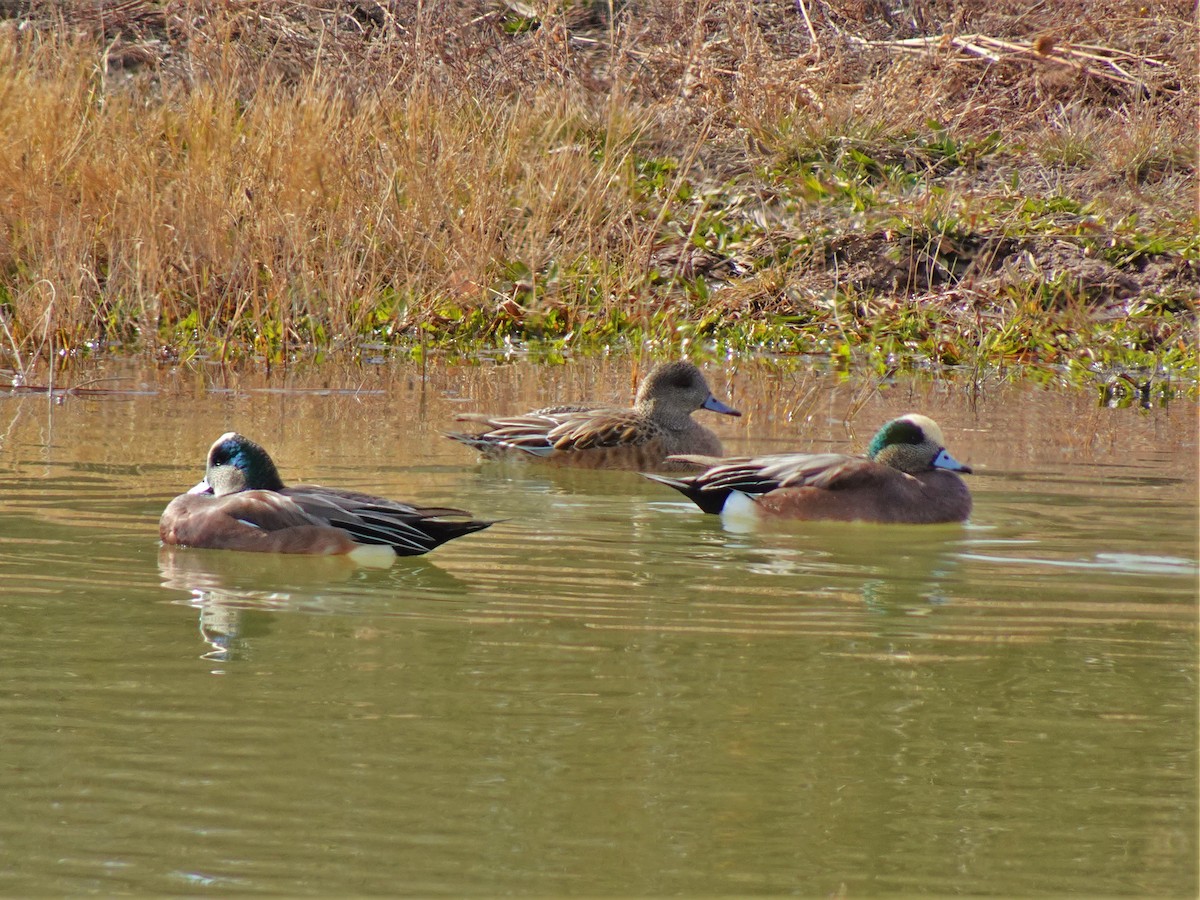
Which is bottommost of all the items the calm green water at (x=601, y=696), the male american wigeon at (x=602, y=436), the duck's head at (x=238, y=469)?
the calm green water at (x=601, y=696)

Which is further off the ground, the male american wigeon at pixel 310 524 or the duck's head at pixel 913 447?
the duck's head at pixel 913 447

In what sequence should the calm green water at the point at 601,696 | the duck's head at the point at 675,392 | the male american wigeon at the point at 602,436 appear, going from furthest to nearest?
the duck's head at the point at 675,392, the male american wigeon at the point at 602,436, the calm green water at the point at 601,696

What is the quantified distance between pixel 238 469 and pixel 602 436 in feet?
7.97

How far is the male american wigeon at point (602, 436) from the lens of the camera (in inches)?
343

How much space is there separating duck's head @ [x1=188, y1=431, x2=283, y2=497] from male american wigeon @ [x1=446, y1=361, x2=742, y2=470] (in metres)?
2.04

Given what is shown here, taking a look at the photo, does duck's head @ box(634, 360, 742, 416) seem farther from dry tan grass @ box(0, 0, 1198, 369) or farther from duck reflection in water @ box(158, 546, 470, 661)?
dry tan grass @ box(0, 0, 1198, 369)

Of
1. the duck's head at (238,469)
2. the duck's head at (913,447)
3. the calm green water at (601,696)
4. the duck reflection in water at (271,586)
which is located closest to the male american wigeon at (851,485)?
the duck's head at (913,447)

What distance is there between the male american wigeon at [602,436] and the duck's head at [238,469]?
2.04 meters

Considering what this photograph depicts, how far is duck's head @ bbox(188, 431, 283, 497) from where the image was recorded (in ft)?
22.0

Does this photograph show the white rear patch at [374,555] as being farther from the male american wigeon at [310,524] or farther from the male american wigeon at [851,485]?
the male american wigeon at [851,485]

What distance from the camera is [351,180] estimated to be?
12734 millimetres

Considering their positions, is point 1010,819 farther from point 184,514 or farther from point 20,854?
point 184,514

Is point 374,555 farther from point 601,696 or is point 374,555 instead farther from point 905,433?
point 905,433

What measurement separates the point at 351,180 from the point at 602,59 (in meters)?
6.22
